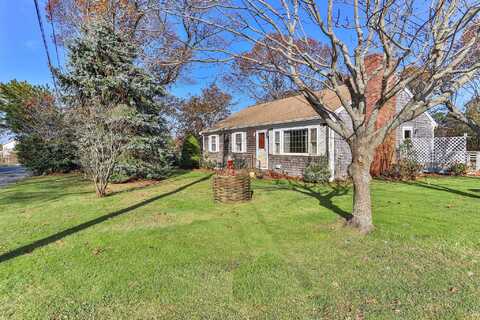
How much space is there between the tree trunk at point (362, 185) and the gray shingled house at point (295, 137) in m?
5.79

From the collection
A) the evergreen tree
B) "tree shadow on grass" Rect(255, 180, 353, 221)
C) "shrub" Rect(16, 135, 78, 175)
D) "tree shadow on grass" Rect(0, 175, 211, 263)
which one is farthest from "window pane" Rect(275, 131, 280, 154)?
"shrub" Rect(16, 135, 78, 175)

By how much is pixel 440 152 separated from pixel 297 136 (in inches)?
300

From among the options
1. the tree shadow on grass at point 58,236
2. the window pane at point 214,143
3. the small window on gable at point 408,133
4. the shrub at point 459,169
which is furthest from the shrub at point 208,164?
the shrub at point 459,169

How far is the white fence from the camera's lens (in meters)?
13.2

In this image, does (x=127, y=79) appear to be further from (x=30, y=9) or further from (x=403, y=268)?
(x=403, y=268)

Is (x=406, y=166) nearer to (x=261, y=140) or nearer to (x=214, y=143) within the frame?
(x=261, y=140)

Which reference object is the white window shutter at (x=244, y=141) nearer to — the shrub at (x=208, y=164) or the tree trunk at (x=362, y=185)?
the shrub at (x=208, y=164)

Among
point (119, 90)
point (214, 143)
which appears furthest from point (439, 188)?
point (214, 143)

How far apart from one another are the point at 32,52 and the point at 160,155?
26.6ft

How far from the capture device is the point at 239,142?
17.5 meters

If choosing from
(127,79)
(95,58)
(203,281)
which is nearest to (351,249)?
(203,281)

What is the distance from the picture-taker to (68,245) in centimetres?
436

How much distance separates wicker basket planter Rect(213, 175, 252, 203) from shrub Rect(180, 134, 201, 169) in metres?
13.1

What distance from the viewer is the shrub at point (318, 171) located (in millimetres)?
10672
